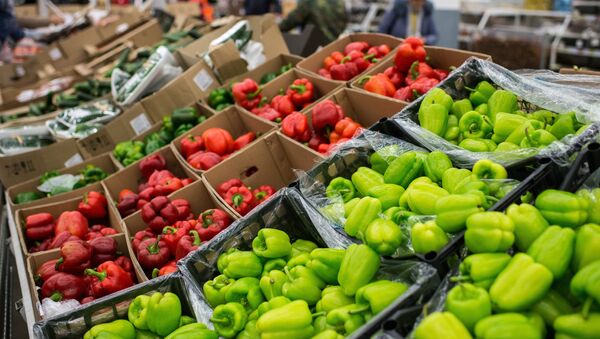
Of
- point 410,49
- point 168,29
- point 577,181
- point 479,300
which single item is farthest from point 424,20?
point 479,300

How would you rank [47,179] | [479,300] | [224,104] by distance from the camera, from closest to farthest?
1. [479,300]
2. [47,179]
3. [224,104]

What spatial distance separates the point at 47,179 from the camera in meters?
3.41

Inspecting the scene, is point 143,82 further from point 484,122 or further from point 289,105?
point 484,122

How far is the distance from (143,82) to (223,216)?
195cm

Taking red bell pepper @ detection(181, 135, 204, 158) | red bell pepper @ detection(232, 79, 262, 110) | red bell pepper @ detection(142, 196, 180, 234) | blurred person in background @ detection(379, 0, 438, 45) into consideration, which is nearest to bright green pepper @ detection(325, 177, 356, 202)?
red bell pepper @ detection(142, 196, 180, 234)

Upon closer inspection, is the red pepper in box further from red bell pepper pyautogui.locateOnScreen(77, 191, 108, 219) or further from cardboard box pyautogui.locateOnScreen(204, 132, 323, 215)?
cardboard box pyautogui.locateOnScreen(204, 132, 323, 215)

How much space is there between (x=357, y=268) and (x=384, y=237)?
0.41ft

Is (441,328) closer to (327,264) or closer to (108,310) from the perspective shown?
(327,264)

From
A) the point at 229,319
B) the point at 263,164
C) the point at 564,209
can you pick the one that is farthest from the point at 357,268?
the point at 263,164

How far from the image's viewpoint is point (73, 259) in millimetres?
2420

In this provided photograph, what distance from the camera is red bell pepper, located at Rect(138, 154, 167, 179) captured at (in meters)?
3.18

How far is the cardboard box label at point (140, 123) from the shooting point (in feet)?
12.7

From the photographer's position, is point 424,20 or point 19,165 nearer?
point 19,165

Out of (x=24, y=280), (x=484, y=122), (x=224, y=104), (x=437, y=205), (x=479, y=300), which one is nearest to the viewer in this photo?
(x=479, y=300)
